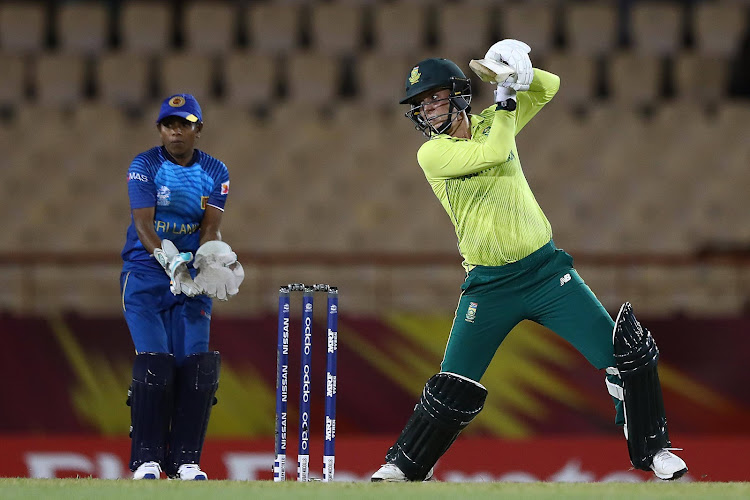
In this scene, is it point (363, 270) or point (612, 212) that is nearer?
point (363, 270)

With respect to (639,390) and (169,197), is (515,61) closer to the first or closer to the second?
(639,390)

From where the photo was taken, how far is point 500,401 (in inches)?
323

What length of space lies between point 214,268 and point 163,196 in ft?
1.38

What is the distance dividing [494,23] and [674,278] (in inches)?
140

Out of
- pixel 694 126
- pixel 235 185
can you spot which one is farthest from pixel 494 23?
pixel 235 185

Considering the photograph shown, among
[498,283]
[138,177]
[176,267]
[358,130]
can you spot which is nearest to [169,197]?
[138,177]

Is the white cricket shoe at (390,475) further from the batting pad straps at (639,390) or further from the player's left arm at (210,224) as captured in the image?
the player's left arm at (210,224)

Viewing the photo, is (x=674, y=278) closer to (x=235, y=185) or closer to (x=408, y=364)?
(x=408, y=364)

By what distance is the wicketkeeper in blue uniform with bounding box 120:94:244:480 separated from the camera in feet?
17.5

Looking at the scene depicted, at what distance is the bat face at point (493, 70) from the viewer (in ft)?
15.8

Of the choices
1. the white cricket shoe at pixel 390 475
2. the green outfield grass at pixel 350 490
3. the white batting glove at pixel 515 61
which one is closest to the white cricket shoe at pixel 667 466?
the green outfield grass at pixel 350 490

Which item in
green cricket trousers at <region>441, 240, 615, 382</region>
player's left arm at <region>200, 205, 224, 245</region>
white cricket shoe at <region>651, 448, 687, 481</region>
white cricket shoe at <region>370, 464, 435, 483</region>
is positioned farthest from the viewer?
player's left arm at <region>200, 205, 224, 245</region>

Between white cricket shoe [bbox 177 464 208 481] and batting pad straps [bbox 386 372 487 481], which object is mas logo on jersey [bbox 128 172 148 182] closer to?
white cricket shoe [bbox 177 464 208 481]

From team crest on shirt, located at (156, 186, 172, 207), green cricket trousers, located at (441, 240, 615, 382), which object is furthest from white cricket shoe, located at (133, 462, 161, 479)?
green cricket trousers, located at (441, 240, 615, 382)
